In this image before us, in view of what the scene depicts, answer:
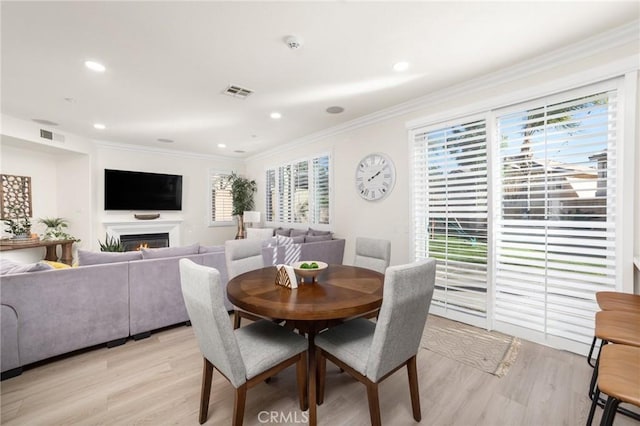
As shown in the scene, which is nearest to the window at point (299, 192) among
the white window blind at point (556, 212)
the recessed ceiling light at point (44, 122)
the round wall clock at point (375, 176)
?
the round wall clock at point (375, 176)

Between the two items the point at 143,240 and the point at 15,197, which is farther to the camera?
the point at 143,240

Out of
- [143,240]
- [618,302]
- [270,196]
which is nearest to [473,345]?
[618,302]

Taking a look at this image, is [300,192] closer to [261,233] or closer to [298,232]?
[298,232]

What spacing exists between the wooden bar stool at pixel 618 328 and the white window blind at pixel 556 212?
754 mm

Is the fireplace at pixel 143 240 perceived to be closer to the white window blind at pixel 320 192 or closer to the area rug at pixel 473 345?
the white window blind at pixel 320 192

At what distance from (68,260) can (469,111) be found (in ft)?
22.8

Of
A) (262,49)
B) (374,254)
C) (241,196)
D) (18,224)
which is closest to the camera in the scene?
(262,49)

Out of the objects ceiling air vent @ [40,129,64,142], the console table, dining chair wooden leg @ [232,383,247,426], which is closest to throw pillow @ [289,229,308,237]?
dining chair wooden leg @ [232,383,247,426]

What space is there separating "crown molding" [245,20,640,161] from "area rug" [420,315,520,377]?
8.10 ft

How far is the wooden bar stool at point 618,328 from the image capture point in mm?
1421

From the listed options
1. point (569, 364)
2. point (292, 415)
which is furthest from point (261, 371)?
point (569, 364)

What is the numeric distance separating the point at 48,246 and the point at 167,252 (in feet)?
12.3

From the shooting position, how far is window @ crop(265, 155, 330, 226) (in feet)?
16.1

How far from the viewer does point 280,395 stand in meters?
1.89
